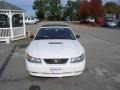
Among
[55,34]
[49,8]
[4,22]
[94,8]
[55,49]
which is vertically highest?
[49,8]

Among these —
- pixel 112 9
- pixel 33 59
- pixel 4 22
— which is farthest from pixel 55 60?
pixel 112 9

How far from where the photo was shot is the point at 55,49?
25.0 ft

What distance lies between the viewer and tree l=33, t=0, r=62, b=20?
9112cm

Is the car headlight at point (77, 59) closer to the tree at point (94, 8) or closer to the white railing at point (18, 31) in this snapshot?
→ the white railing at point (18, 31)

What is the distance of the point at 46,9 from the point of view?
93.2 m

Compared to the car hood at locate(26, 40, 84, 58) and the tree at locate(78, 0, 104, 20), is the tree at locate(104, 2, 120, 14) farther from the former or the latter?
the car hood at locate(26, 40, 84, 58)

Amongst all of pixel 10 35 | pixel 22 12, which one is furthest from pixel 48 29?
pixel 22 12

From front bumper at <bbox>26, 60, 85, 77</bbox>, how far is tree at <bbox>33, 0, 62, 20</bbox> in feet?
274

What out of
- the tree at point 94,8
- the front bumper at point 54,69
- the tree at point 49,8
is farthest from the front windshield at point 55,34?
the tree at point 49,8

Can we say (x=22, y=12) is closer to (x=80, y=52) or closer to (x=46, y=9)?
(x=80, y=52)

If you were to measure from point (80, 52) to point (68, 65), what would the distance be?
672 millimetres

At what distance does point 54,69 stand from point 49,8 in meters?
87.0

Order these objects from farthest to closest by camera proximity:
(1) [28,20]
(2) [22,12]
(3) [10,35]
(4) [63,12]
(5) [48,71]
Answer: (4) [63,12]
(1) [28,20]
(2) [22,12]
(3) [10,35]
(5) [48,71]

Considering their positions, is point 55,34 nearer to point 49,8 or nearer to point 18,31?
point 18,31
